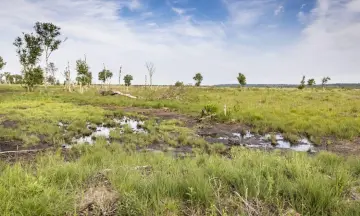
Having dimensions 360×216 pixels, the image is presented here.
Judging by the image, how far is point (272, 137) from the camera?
15.7m

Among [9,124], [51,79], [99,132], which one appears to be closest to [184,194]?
[99,132]

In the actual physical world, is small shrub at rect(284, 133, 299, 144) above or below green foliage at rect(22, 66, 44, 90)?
below

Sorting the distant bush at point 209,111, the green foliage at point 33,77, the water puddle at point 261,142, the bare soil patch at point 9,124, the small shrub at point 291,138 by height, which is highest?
the green foliage at point 33,77

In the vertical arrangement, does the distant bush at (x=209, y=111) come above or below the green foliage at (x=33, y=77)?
below

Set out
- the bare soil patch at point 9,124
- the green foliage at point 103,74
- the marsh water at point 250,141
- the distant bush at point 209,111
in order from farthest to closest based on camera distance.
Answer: the green foliage at point 103,74 → the distant bush at point 209,111 → the bare soil patch at point 9,124 → the marsh water at point 250,141

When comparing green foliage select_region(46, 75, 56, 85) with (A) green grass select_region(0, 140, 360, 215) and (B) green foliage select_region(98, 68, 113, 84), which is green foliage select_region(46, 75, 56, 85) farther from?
(A) green grass select_region(0, 140, 360, 215)

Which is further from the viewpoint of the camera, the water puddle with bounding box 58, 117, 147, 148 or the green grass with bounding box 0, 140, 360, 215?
the water puddle with bounding box 58, 117, 147, 148

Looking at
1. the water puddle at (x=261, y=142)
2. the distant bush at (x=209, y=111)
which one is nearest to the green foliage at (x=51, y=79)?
the distant bush at (x=209, y=111)

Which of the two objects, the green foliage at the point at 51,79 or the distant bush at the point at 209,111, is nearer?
the distant bush at the point at 209,111

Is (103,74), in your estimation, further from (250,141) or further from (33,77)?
(250,141)

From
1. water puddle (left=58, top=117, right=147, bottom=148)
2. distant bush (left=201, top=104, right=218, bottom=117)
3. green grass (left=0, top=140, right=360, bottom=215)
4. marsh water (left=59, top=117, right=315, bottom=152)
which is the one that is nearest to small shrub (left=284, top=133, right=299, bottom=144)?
marsh water (left=59, top=117, right=315, bottom=152)

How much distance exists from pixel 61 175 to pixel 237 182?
309 cm

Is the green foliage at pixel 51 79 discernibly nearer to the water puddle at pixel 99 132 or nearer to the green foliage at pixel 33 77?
the green foliage at pixel 33 77

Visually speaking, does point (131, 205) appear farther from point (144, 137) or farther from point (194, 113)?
point (194, 113)
